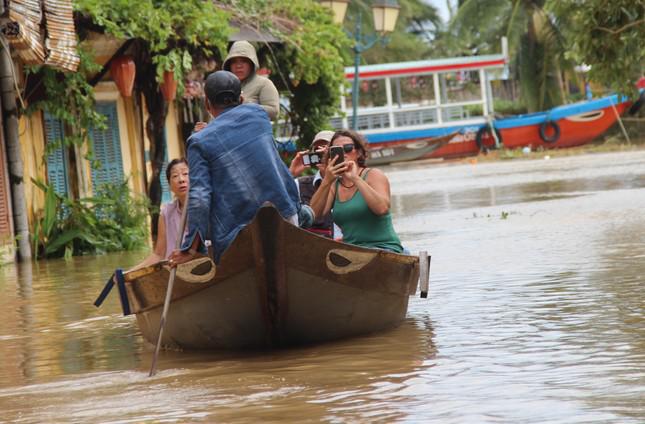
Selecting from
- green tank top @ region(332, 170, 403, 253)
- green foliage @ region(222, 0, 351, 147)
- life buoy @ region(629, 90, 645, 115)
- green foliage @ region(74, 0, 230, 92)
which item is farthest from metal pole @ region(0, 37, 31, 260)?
life buoy @ region(629, 90, 645, 115)

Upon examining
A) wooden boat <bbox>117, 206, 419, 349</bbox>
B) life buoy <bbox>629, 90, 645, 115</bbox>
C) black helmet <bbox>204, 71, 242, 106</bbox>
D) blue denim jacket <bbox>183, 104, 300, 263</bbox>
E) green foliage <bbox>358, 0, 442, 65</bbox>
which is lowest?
wooden boat <bbox>117, 206, 419, 349</bbox>

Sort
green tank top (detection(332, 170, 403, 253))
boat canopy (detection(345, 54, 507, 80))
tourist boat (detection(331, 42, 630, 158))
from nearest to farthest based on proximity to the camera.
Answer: green tank top (detection(332, 170, 403, 253)) → boat canopy (detection(345, 54, 507, 80)) → tourist boat (detection(331, 42, 630, 158))

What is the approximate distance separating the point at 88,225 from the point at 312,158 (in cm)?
878

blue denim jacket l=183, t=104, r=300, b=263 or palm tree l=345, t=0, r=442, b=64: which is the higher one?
palm tree l=345, t=0, r=442, b=64

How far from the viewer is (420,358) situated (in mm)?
6789

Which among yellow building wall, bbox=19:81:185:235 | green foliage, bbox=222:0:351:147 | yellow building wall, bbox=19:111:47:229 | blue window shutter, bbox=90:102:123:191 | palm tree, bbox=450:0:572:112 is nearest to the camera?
yellow building wall, bbox=19:111:47:229

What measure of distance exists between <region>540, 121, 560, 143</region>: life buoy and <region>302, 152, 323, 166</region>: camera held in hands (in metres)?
36.3

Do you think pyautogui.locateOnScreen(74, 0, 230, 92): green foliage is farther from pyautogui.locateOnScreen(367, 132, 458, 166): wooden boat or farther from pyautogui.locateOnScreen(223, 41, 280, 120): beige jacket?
pyautogui.locateOnScreen(367, 132, 458, 166): wooden boat

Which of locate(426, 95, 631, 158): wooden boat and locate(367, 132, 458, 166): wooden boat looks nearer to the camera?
locate(367, 132, 458, 166): wooden boat

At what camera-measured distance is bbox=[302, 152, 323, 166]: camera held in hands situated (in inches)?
306

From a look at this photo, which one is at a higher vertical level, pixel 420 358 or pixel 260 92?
pixel 260 92

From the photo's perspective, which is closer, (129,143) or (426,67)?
(129,143)

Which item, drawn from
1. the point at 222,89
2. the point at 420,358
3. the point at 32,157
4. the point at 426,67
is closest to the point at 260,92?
the point at 222,89

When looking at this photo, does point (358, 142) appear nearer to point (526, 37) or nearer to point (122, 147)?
point (122, 147)
